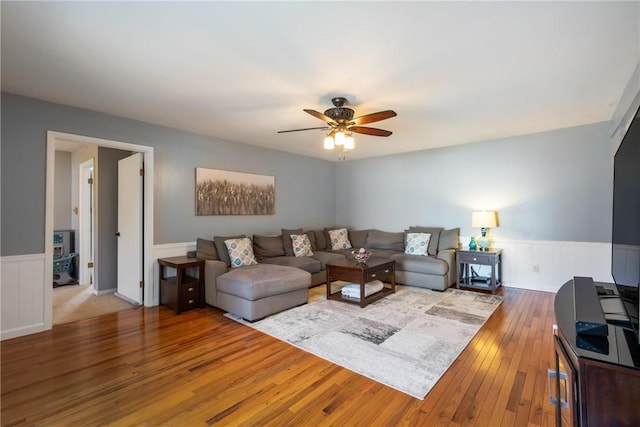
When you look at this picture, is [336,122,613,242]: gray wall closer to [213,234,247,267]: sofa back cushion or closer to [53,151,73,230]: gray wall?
[213,234,247,267]: sofa back cushion

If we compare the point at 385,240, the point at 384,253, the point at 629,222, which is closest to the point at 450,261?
the point at 384,253

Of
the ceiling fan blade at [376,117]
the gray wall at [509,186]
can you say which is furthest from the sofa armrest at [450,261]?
the ceiling fan blade at [376,117]

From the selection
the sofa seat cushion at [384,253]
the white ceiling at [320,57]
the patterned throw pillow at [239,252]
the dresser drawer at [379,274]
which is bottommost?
the dresser drawer at [379,274]

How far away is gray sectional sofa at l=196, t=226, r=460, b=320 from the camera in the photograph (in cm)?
332

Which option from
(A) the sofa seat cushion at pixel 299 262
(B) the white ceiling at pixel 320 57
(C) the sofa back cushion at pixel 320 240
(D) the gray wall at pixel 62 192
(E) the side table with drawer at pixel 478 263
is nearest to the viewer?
(B) the white ceiling at pixel 320 57

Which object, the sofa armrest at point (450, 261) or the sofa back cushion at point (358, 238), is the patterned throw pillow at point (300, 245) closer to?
the sofa back cushion at point (358, 238)

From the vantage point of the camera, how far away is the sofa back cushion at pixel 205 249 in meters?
4.02

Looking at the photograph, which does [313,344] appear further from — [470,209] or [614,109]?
[614,109]

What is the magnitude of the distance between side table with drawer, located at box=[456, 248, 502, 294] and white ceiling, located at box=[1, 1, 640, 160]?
1990 mm

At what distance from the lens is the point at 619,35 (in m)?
1.95

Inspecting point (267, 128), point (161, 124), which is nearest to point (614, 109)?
point (267, 128)

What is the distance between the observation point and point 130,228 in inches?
157

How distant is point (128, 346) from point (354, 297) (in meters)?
2.45

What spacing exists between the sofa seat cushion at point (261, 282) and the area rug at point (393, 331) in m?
0.29
